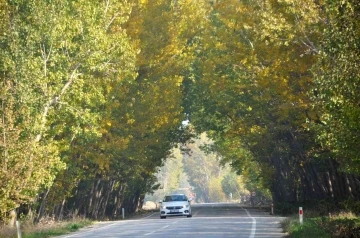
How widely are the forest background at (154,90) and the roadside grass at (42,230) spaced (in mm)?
1117

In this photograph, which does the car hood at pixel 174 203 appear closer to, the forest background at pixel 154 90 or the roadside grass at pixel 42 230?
the forest background at pixel 154 90

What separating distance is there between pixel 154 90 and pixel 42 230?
1546cm

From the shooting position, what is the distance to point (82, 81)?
3525 cm

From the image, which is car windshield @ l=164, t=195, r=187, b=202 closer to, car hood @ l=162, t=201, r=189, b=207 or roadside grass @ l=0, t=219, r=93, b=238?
car hood @ l=162, t=201, r=189, b=207

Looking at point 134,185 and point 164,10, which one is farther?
point 134,185

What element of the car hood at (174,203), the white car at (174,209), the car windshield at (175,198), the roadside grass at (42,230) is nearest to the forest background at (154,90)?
the roadside grass at (42,230)

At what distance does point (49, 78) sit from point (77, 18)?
2.87 metres

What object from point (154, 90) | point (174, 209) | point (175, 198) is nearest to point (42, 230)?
point (174, 209)

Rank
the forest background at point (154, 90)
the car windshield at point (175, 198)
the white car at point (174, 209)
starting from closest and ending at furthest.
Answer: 1. the forest background at point (154, 90)
2. the white car at point (174, 209)
3. the car windshield at point (175, 198)

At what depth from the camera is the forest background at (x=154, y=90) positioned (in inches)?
1011

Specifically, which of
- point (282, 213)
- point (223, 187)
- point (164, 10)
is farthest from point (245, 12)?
point (223, 187)

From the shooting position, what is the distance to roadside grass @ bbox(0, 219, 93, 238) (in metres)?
31.2

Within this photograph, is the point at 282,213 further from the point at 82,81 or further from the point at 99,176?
the point at 82,81

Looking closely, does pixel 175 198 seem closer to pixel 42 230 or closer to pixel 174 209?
pixel 174 209
